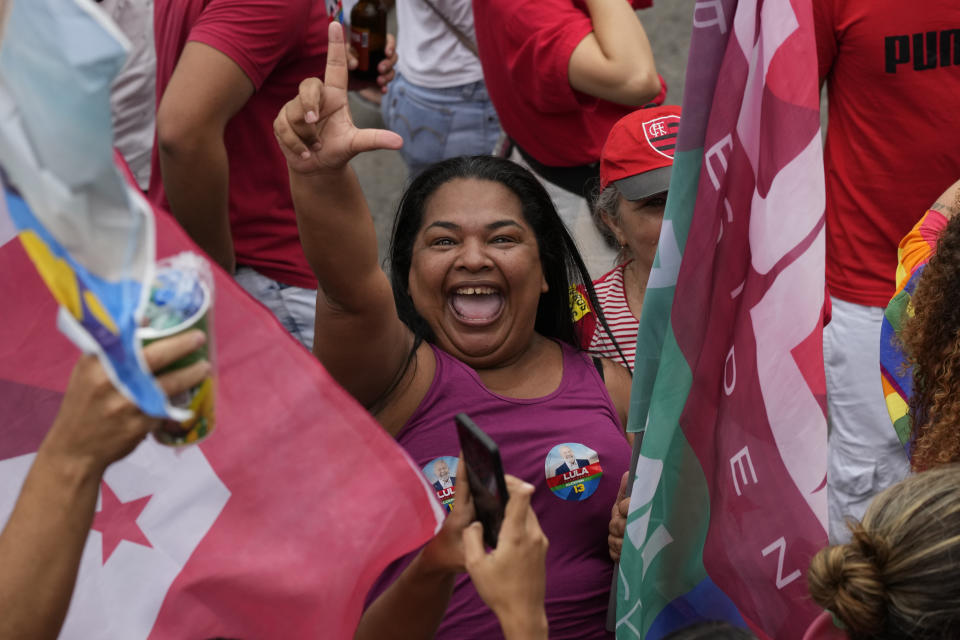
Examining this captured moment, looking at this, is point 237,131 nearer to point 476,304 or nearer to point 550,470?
point 476,304

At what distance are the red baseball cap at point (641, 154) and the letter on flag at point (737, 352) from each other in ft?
2.81

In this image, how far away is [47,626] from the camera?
130 centimetres

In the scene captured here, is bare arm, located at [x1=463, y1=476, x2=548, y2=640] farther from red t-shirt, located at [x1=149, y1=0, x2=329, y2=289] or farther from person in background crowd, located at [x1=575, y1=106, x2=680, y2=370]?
red t-shirt, located at [x1=149, y1=0, x2=329, y2=289]

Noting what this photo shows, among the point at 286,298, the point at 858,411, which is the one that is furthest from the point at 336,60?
the point at 858,411

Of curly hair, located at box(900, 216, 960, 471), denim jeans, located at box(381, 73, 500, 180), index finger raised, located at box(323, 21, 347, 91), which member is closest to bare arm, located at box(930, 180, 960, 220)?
curly hair, located at box(900, 216, 960, 471)

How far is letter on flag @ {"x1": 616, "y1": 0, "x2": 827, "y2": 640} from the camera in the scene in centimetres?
186

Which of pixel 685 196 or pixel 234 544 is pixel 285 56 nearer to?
pixel 685 196

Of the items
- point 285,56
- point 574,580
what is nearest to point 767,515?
point 574,580

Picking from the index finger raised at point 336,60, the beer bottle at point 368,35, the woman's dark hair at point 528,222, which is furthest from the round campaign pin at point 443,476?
the beer bottle at point 368,35

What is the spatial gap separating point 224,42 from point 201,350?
1.61m

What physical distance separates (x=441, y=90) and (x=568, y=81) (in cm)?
94

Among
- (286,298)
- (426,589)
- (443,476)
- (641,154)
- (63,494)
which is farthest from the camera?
(286,298)

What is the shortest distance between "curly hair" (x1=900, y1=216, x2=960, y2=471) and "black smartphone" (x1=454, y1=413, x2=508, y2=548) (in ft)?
2.64

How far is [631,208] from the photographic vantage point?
293 cm
